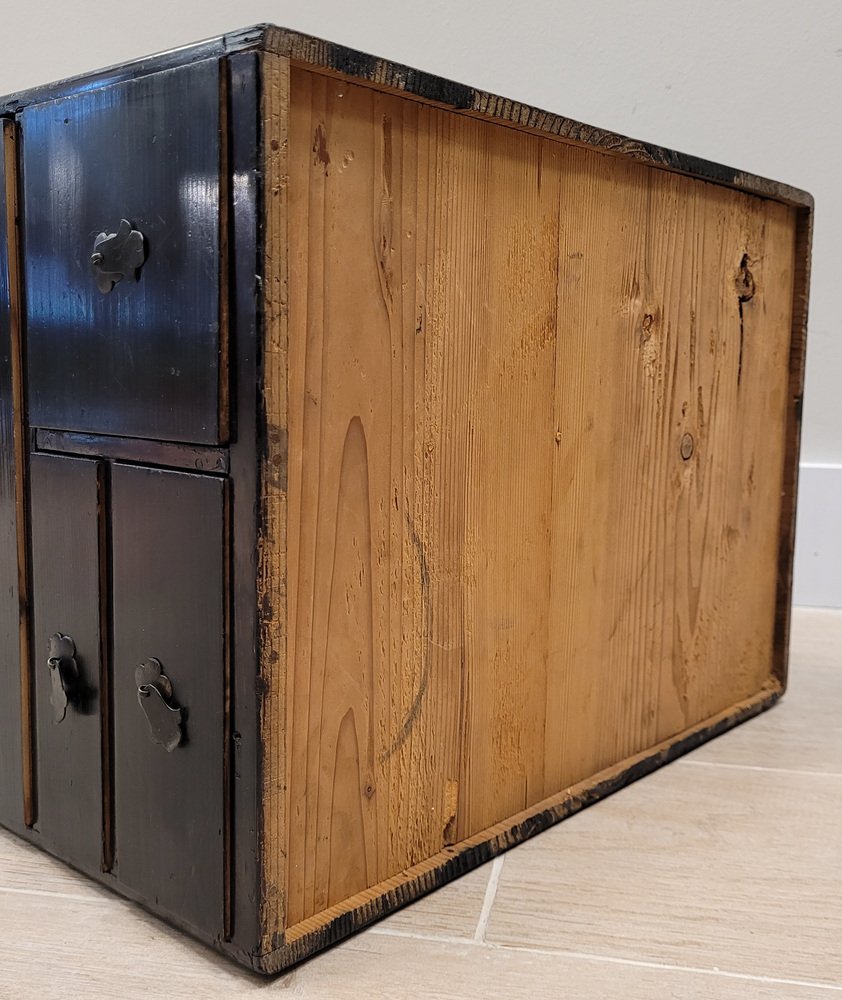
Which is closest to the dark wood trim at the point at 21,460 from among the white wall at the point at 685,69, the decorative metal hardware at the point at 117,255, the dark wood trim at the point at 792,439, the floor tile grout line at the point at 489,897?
the decorative metal hardware at the point at 117,255

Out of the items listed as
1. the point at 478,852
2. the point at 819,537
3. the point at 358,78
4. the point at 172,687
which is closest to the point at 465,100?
the point at 358,78

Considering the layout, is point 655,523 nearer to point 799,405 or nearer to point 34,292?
point 799,405

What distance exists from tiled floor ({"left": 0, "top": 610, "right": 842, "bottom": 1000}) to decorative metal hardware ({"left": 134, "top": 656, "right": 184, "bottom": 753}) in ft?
0.45

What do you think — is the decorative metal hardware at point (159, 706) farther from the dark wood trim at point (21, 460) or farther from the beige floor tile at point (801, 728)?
the beige floor tile at point (801, 728)

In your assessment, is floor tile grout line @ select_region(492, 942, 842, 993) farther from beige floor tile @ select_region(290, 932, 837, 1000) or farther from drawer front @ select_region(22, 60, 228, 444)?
drawer front @ select_region(22, 60, 228, 444)

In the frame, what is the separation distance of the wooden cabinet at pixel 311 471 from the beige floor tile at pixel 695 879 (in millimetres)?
43

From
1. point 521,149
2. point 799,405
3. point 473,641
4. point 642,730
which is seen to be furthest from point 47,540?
point 799,405

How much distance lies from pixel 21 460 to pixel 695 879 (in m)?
0.59

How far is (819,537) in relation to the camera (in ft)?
5.19

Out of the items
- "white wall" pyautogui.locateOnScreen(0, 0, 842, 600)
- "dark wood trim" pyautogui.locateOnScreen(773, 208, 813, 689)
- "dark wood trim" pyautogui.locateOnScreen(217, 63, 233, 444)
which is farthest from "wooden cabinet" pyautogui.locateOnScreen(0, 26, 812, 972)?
"white wall" pyautogui.locateOnScreen(0, 0, 842, 600)

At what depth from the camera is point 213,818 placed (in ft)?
2.14

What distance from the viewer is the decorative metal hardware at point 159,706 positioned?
2.19 ft

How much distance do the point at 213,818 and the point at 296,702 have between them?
9 centimetres

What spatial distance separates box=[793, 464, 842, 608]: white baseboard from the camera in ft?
5.12
